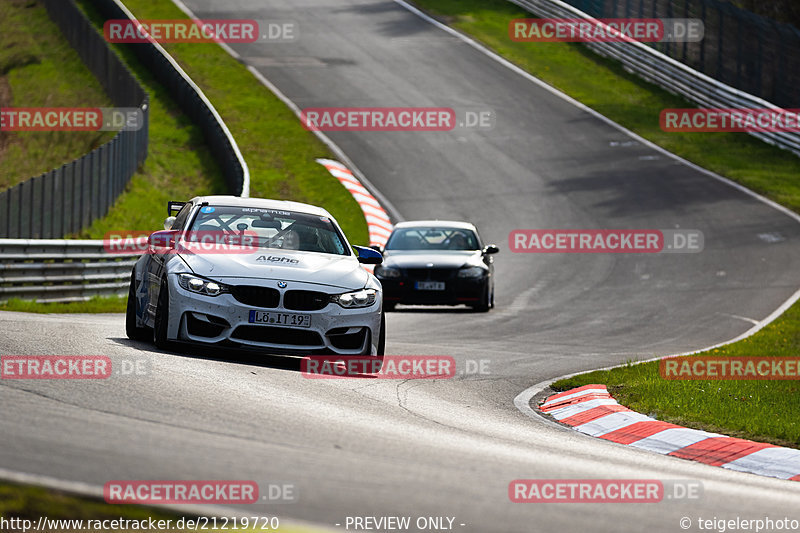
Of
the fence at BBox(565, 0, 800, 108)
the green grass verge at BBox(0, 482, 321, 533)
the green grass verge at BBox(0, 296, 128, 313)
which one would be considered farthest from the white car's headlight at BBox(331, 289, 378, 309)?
the fence at BBox(565, 0, 800, 108)

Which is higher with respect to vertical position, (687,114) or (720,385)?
(687,114)

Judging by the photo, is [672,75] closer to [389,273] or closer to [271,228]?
[389,273]

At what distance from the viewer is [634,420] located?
32.1 feet

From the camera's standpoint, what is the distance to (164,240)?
38.2 ft

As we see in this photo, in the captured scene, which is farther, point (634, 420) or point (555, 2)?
point (555, 2)

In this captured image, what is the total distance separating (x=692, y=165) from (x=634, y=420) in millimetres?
27527

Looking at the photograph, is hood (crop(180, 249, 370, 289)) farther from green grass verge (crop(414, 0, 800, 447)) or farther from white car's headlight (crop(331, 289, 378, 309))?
green grass verge (crop(414, 0, 800, 447))

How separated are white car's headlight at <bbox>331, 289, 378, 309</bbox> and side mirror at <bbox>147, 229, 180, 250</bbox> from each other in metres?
1.87

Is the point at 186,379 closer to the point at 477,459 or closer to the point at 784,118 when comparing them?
the point at 477,459

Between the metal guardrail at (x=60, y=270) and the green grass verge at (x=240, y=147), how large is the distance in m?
3.78

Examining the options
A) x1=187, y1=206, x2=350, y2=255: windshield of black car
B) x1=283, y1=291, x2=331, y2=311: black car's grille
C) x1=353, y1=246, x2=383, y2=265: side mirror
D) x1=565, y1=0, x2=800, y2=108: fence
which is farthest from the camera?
x1=565, y1=0, x2=800, y2=108: fence

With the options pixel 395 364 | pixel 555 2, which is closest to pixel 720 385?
pixel 395 364

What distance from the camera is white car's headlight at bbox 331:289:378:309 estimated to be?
10.8 m

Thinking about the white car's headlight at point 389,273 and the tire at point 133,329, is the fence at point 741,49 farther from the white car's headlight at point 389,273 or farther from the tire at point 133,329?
the tire at point 133,329
